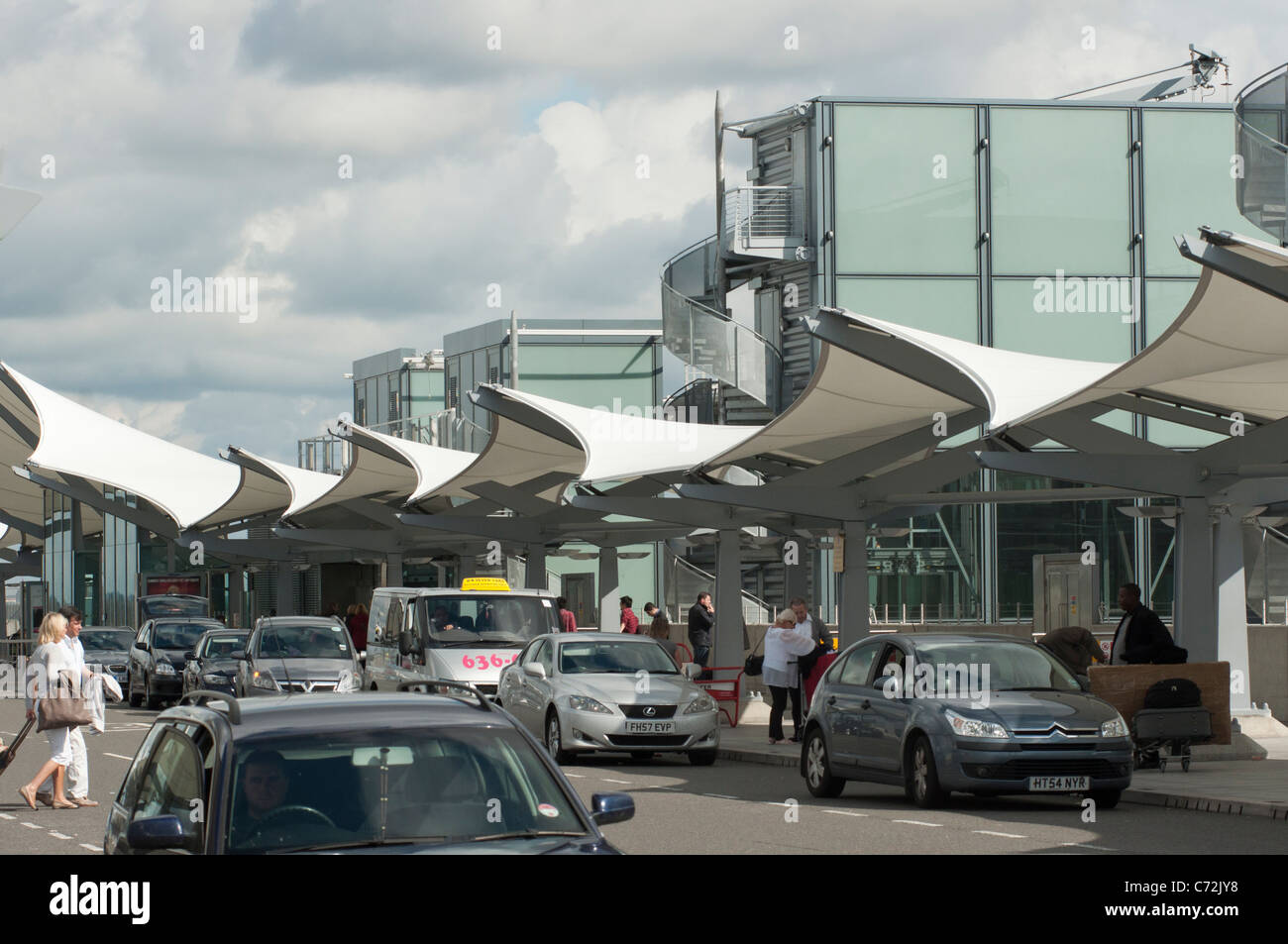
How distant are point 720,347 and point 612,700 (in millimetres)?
20629

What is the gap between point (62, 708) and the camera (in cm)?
1612

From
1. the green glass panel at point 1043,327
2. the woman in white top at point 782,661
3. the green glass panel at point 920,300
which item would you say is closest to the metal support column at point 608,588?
the green glass panel at point 920,300

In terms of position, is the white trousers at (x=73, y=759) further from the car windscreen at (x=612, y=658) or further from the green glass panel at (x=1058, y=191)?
the green glass panel at (x=1058, y=191)

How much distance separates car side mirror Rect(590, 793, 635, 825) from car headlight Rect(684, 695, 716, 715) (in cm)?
1407

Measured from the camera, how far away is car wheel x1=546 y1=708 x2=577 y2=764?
2114cm

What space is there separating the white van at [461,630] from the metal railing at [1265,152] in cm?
1097

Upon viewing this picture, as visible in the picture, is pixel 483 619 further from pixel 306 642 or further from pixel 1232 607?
pixel 1232 607

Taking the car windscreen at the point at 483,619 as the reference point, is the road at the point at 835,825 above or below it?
below

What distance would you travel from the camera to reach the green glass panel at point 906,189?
41.2 meters

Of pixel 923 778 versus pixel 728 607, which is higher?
pixel 728 607

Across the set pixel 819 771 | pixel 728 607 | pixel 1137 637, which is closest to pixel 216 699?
pixel 819 771

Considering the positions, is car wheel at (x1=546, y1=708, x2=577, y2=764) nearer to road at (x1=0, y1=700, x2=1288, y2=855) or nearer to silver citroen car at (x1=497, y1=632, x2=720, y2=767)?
silver citroen car at (x1=497, y1=632, x2=720, y2=767)

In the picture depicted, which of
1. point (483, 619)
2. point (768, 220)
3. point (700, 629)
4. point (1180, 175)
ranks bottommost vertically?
point (700, 629)

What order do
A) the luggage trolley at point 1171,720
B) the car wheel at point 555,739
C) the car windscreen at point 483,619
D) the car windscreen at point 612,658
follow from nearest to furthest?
the luggage trolley at point 1171,720 → the car wheel at point 555,739 → the car windscreen at point 612,658 → the car windscreen at point 483,619
